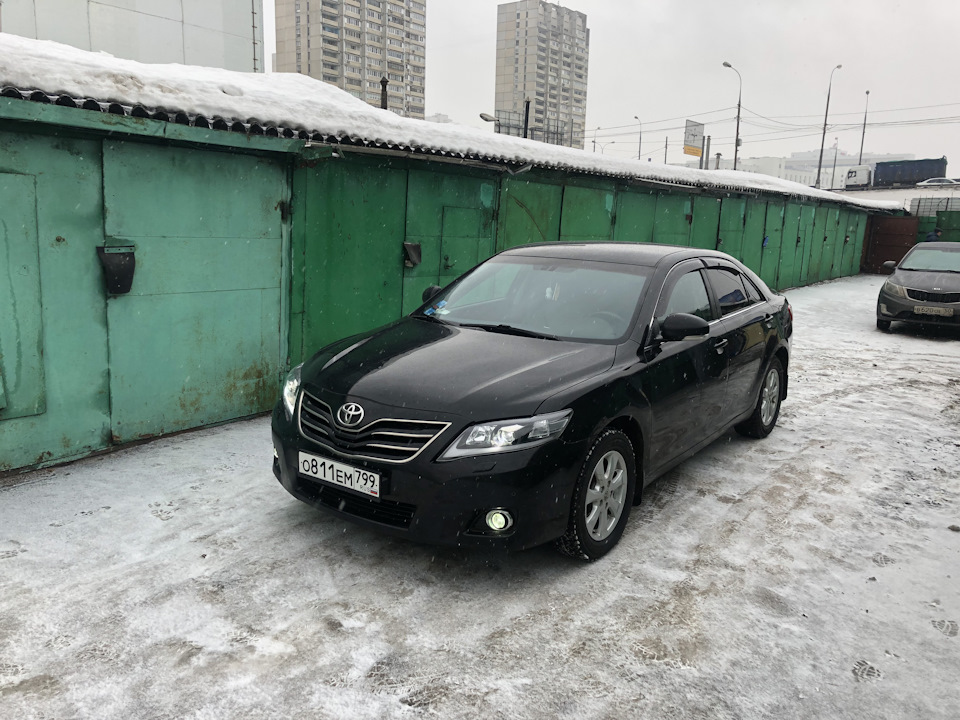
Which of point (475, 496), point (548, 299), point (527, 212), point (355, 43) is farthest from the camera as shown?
point (355, 43)

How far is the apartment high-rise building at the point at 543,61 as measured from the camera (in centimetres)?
12319

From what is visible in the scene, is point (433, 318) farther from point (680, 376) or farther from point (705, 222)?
point (705, 222)

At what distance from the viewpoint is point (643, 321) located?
4148 millimetres

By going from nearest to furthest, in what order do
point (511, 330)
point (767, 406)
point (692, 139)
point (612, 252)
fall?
point (511, 330), point (612, 252), point (767, 406), point (692, 139)

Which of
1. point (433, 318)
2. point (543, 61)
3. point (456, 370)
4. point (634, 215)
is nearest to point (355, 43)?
point (543, 61)

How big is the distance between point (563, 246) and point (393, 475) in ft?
7.82

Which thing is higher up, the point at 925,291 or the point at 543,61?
the point at 543,61

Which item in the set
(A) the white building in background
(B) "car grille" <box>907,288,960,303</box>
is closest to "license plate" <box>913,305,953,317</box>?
(B) "car grille" <box>907,288,960,303</box>

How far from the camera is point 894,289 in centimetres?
1192

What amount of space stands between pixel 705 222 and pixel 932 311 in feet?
15.2

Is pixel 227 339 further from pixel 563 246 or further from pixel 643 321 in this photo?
pixel 643 321

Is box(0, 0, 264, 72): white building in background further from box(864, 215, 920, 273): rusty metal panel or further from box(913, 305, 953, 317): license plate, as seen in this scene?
box(864, 215, 920, 273): rusty metal panel

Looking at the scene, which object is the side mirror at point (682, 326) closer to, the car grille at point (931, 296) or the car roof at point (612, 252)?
the car roof at point (612, 252)

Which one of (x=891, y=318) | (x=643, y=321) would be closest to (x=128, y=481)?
(x=643, y=321)
